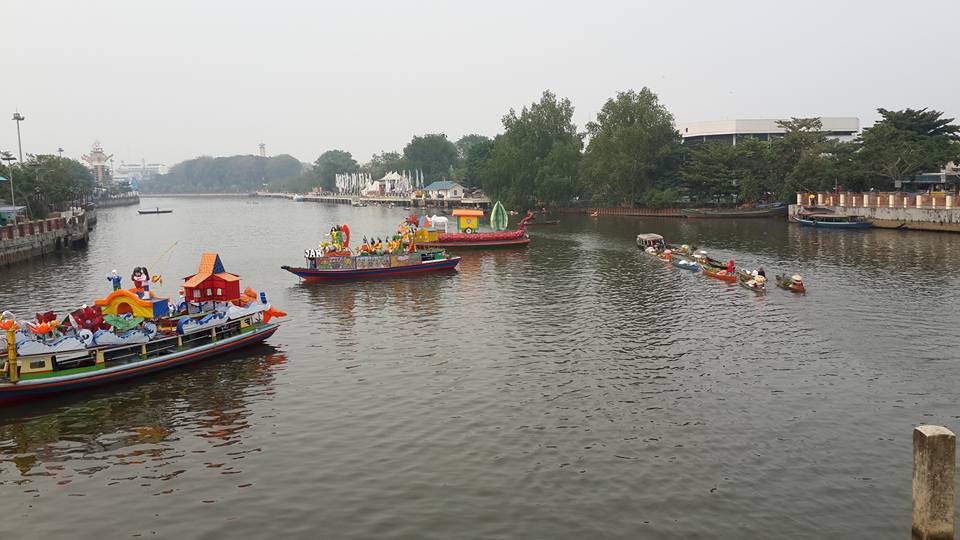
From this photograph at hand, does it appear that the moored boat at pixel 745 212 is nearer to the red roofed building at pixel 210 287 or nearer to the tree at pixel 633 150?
the tree at pixel 633 150

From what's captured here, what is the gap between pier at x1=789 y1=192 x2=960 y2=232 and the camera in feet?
308

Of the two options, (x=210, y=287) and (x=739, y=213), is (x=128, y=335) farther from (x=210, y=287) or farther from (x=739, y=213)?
(x=739, y=213)

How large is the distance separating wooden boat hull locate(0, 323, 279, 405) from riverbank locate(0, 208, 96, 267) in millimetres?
52545

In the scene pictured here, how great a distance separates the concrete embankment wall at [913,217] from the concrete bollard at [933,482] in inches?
3540

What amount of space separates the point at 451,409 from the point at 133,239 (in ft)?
369

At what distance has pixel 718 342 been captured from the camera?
40.6m

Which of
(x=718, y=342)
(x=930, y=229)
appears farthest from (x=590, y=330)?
(x=930, y=229)

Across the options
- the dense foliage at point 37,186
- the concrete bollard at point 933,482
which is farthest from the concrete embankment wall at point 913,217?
the dense foliage at point 37,186

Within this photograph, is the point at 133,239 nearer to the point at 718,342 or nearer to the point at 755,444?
the point at 718,342

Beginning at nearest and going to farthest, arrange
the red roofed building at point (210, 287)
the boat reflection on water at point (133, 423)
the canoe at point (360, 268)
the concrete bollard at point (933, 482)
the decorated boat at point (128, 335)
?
1. the concrete bollard at point (933, 482)
2. the boat reflection on water at point (133, 423)
3. the decorated boat at point (128, 335)
4. the red roofed building at point (210, 287)
5. the canoe at point (360, 268)

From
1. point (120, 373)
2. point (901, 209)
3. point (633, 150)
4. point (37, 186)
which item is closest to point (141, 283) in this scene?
point (120, 373)

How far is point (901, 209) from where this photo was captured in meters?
100

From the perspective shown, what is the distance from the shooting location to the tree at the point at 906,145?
348 ft

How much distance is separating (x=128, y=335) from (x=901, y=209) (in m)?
102
